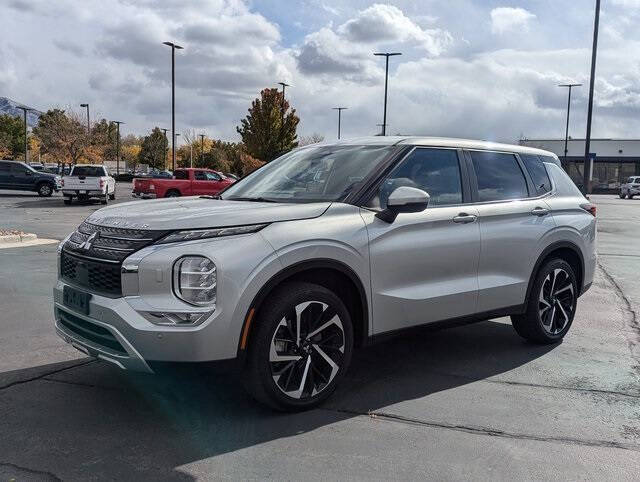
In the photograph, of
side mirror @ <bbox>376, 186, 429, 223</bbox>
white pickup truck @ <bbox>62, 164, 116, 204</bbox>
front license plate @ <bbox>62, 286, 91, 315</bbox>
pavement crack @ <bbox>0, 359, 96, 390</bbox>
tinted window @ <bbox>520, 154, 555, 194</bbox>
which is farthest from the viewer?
white pickup truck @ <bbox>62, 164, 116, 204</bbox>

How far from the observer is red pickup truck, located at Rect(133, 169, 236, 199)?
A: 2627cm

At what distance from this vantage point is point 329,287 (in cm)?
409

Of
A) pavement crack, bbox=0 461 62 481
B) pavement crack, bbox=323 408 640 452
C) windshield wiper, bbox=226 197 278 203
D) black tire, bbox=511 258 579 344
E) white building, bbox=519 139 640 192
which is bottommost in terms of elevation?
pavement crack, bbox=0 461 62 481

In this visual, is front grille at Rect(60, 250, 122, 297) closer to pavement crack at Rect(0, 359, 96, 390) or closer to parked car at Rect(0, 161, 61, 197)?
pavement crack at Rect(0, 359, 96, 390)

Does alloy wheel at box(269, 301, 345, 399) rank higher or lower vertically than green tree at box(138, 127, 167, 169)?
lower

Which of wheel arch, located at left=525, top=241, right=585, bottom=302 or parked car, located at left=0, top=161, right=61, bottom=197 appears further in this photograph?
parked car, located at left=0, top=161, right=61, bottom=197

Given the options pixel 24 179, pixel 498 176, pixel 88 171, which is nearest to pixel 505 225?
pixel 498 176

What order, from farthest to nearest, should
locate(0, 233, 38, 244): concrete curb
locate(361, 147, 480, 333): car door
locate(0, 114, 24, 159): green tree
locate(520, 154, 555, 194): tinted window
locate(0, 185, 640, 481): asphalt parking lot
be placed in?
locate(0, 114, 24, 159): green tree < locate(0, 233, 38, 244): concrete curb < locate(520, 154, 555, 194): tinted window < locate(361, 147, 480, 333): car door < locate(0, 185, 640, 481): asphalt parking lot

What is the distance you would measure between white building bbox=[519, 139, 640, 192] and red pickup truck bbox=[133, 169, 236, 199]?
47279 millimetres

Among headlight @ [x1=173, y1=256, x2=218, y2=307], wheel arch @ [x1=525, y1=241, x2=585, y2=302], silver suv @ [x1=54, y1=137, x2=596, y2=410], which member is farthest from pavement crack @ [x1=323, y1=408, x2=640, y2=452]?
wheel arch @ [x1=525, y1=241, x2=585, y2=302]

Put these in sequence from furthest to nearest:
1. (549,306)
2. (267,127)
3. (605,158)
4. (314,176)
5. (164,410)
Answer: (605,158)
(267,127)
(549,306)
(314,176)
(164,410)

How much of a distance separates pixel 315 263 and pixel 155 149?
9738 centimetres

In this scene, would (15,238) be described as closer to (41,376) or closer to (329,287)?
(41,376)

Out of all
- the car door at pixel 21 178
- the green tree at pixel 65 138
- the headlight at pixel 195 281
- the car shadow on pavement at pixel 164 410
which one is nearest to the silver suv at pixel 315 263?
the headlight at pixel 195 281
